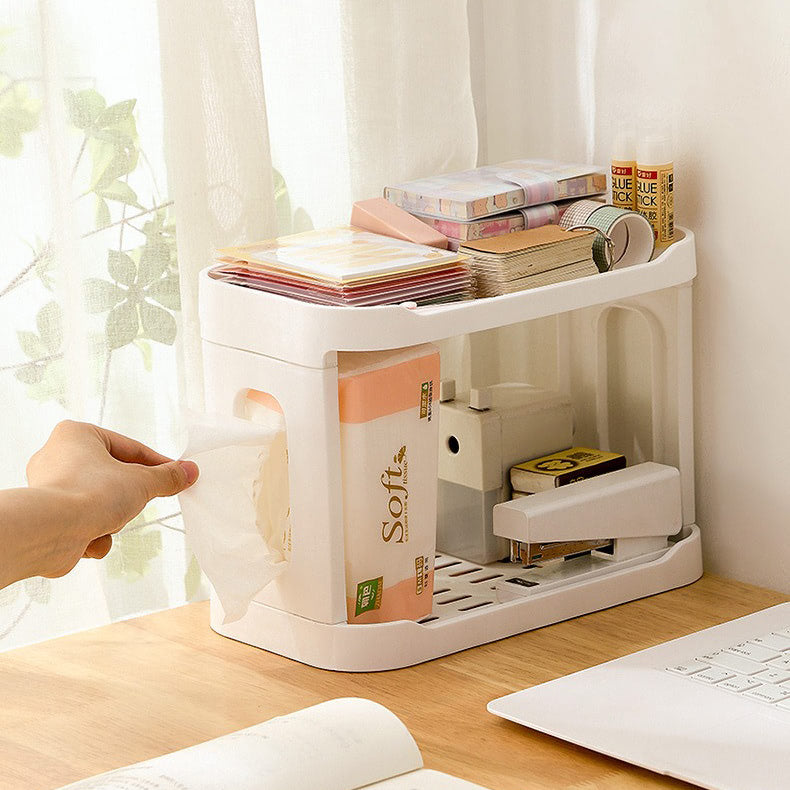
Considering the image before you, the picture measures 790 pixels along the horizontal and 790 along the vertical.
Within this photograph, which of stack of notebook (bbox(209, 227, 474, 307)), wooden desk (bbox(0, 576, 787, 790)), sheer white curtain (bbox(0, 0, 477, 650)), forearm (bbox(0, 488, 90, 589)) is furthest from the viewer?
sheer white curtain (bbox(0, 0, 477, 650))

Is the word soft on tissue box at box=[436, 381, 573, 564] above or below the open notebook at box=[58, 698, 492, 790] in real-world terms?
above

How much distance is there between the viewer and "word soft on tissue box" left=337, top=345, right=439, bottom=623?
3.36 ft

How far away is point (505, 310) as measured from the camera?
1062mm

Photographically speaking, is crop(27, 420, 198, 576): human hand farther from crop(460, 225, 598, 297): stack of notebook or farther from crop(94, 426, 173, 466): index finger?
crop(460, 225, 598, 297): stack of notebook

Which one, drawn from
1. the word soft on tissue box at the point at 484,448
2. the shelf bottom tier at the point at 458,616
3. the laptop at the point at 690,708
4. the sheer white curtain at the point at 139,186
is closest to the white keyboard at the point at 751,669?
the laptop at the point at 690,708

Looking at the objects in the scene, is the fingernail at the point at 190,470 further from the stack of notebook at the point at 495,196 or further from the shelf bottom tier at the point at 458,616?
the stack of notebook at the point at 495,196

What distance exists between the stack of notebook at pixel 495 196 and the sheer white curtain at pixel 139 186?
13cm

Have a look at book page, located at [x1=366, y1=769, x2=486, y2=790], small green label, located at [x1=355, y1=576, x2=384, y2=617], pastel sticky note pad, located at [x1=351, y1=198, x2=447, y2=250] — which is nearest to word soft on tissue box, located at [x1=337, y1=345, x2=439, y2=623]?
small green label, located at [x1=355, y1=576, x2=384, y2=617]

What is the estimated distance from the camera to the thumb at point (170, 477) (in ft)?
3.06

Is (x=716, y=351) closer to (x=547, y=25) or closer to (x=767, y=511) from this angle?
(x=767, y=511)

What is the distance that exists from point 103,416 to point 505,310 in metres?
0.36

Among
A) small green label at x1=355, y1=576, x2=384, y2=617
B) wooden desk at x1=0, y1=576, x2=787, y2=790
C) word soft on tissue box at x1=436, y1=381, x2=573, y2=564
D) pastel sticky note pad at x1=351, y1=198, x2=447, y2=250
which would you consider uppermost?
pastel sticky note pad at x1=351, y1=198, x2=447, y2=250

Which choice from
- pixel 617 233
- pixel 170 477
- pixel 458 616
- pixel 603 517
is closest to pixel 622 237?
pixel 617 233

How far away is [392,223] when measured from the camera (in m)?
1.14
